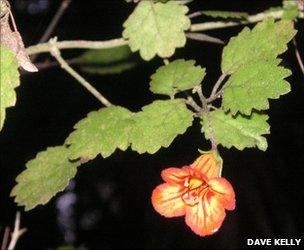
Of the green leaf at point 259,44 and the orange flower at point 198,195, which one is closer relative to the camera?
the orange flower at point 198,195

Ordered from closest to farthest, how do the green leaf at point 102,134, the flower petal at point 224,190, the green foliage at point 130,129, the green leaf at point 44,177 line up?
1. the flower petal at point 224,190
2. the green foliage at point 130,129
3. the green leaf at point 102,134
4. the green leaf at point 44,177

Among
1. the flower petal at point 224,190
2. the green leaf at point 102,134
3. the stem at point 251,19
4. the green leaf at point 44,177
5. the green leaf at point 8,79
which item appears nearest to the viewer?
the green leaf at point 8,79

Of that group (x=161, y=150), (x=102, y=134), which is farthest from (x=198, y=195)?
(x=161, y=150)

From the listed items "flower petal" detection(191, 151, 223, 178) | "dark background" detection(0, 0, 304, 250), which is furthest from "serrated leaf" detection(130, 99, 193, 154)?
"dark background" detection(0, 0, 304, 250)

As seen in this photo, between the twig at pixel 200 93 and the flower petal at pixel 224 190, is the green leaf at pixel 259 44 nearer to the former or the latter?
the twig at pixel 200 93

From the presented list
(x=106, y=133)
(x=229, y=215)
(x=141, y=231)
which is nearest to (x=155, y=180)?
(x=229, y=215)

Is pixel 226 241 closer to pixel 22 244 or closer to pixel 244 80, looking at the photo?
pixel 244 80

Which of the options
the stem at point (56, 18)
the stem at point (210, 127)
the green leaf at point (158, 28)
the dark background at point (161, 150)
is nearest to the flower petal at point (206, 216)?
the stem at point (210, 127)
